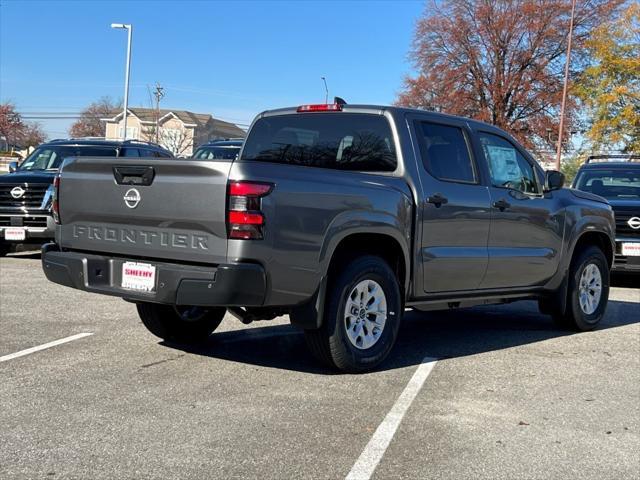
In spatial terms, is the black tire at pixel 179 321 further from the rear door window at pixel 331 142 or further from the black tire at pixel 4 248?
the black tire at pixel 4 248

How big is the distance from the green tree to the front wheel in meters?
30.3

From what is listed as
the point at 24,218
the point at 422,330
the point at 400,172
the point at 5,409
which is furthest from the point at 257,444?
the point at 24,218

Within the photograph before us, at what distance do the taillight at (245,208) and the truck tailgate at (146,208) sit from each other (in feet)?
0.17

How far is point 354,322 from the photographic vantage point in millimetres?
5293

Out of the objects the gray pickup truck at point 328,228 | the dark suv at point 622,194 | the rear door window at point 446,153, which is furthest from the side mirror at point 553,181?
the dark suv at point 622,194

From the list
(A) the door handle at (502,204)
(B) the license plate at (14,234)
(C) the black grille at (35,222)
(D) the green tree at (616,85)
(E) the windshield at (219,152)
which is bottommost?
(B) the license plate at (14,234)

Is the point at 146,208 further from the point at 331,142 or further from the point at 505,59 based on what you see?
the point at 505,59

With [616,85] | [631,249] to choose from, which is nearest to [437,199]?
[631,249]

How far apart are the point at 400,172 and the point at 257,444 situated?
2.57 meters

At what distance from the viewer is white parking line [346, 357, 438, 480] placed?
358 centimetres

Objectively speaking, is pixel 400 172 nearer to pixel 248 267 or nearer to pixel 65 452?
pixel 248 267

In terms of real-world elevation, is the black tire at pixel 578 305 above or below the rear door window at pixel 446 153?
below

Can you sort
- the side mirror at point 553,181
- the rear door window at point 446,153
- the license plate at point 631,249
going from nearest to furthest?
the rear door window at point 446,153, the side mirror at point 553,181, the license plate at point 631,249

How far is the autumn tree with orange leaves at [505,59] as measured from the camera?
42.8 m
